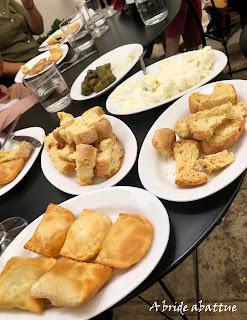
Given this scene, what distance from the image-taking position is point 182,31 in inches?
93.6

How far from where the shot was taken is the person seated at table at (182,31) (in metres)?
2.24

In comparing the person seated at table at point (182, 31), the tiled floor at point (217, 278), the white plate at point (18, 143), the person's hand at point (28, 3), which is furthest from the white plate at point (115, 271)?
the person's hand at point (28, 3)

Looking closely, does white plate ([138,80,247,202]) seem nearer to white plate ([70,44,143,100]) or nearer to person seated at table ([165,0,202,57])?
white plate ([70,44,143,100])

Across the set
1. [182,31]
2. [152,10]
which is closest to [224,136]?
[152,10]

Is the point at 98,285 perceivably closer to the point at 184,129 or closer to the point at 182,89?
the point at 184,129

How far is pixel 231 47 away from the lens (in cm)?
289

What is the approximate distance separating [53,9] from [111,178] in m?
4.40

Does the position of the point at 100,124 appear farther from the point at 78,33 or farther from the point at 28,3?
the point at 28,3

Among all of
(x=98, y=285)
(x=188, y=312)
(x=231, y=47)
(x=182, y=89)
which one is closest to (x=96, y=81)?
(x=182, y=89)

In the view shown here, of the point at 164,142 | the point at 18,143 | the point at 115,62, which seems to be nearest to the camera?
the point at 164,142

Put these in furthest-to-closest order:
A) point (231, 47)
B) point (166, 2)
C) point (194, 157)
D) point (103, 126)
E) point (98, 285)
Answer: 1. point (231, 47)
2. point (166, 2)
3. point (103, 126)
4. point (194, 157)
5. point (98, 285)

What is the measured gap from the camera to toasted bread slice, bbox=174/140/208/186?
2.46 ft

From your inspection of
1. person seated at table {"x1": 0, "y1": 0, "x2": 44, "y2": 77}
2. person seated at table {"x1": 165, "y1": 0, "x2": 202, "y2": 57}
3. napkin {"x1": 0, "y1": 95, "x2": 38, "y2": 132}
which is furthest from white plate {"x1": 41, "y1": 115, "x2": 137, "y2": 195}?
person seated at table {"x1": 0, "y1": 0, "x2": 44, "y2": 77}

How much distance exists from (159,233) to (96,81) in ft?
2.60
